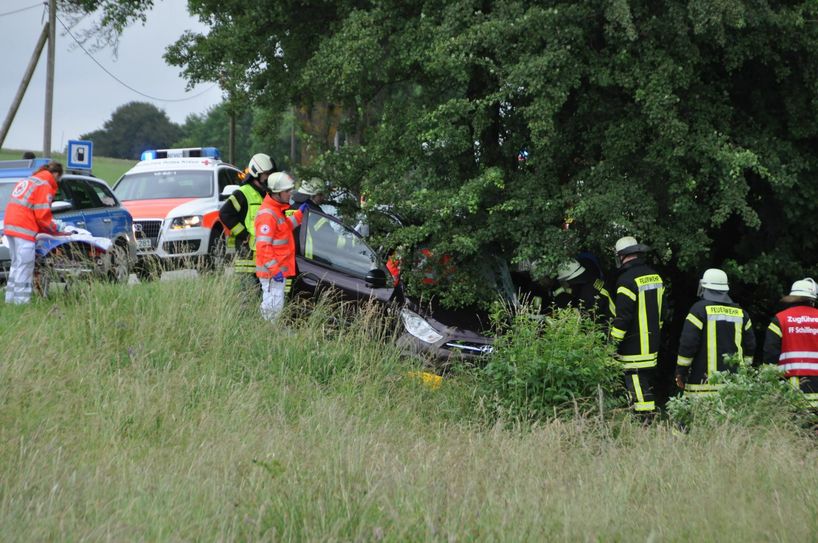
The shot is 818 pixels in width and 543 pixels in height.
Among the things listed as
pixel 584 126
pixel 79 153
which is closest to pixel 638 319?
pixel 584 126

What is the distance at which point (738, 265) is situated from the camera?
11.5 metres

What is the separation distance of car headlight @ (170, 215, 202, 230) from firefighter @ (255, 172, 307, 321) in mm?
5407

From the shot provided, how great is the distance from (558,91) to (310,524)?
6536 millimetres

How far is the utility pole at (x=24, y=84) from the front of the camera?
955 inches

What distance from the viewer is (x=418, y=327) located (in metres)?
Result: 9.22

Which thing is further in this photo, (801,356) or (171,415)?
(801,356)

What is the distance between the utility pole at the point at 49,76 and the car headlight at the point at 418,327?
53.2 ft

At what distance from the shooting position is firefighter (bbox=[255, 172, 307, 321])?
30.5ft

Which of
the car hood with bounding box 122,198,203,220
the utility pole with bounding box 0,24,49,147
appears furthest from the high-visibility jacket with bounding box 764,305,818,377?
the utility pole with bounding box 0,24,49,147

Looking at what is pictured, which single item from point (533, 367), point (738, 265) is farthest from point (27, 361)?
point (738, 265)

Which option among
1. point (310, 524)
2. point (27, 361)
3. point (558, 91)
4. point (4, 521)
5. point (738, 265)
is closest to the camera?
point (4, 521)

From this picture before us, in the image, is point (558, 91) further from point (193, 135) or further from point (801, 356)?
point (193, 135)

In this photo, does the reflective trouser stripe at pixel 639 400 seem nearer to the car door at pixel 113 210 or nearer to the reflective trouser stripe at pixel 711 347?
the reflective trouser stripe at pixel 711 347

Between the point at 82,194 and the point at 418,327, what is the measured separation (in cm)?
686
